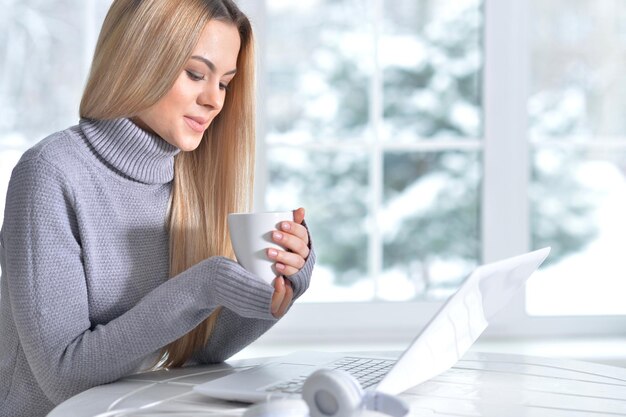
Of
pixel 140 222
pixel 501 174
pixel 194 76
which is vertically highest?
pixel 194 76

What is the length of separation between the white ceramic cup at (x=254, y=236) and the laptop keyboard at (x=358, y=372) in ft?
0.56

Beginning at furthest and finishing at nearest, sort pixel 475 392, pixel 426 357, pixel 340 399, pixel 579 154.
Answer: pixel 579 154 → pixel 475 392 → pixel 426 357 → pixel 340 399

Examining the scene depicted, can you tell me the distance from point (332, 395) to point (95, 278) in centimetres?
58

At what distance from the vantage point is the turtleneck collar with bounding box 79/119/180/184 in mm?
1420

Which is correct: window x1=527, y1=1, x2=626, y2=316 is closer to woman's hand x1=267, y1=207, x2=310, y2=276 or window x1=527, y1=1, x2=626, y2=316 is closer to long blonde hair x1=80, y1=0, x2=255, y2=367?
long blonde hair x1=80, y1=0, x2=255, y2=367

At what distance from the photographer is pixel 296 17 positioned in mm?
2451

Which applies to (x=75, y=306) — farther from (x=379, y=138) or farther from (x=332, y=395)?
(x=379, y=138)

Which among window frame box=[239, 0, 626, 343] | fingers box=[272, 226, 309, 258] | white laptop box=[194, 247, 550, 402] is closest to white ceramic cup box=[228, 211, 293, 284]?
fingers box=[272, 226, 309, 258]

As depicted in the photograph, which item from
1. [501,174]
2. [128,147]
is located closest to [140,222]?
[128,147]

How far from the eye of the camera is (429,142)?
2451 millimetres

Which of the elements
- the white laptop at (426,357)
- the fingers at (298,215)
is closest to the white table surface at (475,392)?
the white laptop at (426,357)

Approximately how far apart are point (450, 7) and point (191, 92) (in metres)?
1.28

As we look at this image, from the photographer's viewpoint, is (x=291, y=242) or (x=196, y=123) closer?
(x=291, y=242)

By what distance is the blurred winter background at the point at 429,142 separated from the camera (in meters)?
2.46
